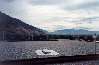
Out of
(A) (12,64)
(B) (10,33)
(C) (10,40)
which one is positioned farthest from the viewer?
(C) (10,40)

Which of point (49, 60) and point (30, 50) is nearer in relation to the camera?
point (49, 60)

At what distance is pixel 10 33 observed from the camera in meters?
146

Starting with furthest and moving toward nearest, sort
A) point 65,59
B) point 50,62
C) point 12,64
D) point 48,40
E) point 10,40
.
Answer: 1. point 48,40
2. point 10,40
3. point 65,59
4. point 50,62
5. point 12,64

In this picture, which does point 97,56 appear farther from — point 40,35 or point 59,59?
point 40,35

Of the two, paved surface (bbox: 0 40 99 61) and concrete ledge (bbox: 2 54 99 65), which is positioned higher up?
concrete ledge (bbox: 2 54 99 65)

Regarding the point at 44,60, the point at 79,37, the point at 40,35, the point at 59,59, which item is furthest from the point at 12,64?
the point at 40,35

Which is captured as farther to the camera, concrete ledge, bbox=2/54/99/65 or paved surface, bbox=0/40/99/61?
paved surface, bbox=0/40/99/61

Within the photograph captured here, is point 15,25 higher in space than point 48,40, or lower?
higher

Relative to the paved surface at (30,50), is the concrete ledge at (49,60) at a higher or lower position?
higher

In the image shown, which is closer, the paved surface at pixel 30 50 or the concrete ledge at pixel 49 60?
the concrete ledge at pixel 49 60

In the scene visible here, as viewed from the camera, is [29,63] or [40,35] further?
[40,35]

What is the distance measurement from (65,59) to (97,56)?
7.05m

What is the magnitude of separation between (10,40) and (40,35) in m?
23.0

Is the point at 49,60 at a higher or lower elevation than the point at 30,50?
higher
